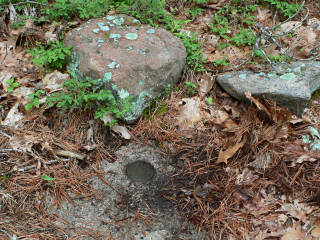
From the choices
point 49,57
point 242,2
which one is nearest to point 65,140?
point 49,57

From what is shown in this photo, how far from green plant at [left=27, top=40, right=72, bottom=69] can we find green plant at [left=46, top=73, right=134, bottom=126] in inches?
15.0

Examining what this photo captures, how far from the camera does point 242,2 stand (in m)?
4.01

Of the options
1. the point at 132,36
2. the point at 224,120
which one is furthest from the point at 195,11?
the point at 224,120

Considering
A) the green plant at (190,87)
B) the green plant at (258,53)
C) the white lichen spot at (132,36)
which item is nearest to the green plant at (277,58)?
the green plant at (258,53)

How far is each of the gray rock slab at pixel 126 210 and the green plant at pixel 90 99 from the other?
550mm

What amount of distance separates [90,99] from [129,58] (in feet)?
A: 2.06

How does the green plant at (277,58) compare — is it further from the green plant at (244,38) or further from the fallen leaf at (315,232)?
the fallen leaf at (315,232)

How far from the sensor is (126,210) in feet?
7.72

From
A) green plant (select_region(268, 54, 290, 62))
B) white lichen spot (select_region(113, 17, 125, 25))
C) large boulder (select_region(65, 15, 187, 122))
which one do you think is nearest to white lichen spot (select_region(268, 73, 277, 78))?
green plant (select_region(268, 54, 290, 62))

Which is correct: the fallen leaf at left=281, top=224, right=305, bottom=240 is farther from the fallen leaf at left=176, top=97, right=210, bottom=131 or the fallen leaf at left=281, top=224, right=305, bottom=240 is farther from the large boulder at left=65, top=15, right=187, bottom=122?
the large boulder at left=65, top=15, right=187, bottom=122

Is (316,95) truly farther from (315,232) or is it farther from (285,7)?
(315,232)

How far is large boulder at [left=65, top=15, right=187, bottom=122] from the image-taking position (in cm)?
290

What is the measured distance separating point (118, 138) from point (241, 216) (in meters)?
1.36

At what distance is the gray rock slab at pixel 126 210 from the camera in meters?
2.23
